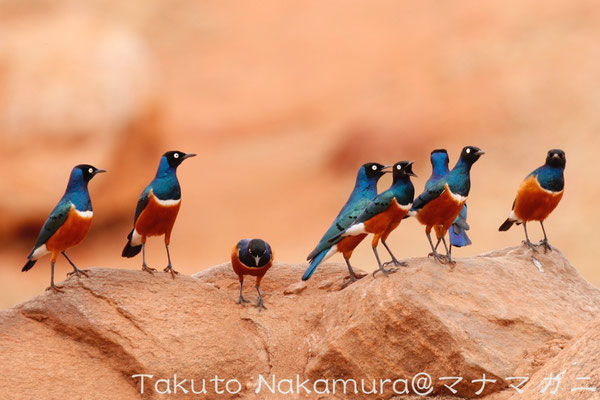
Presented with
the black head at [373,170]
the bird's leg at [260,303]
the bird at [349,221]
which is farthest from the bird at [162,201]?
the black head at [373,170]

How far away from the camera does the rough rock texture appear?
695 centimetres

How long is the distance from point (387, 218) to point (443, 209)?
42 centimetres

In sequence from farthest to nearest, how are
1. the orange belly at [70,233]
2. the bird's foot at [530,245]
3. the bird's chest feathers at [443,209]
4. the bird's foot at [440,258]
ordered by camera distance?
the bird's foot at [530,245]
the bird's foot at [440,258]
the orange belly at [70,233]
the bird's chest feathers at [443,209]

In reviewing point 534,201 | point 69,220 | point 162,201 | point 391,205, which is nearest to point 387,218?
point 391,205

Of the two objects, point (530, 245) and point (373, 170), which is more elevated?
point (373, 170)

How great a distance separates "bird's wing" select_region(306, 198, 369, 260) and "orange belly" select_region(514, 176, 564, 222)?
1.36 meters

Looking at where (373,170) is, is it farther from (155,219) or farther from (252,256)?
(155,219)

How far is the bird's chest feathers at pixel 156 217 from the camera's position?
24.7ft

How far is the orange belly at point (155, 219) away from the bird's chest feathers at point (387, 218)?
1.58 m

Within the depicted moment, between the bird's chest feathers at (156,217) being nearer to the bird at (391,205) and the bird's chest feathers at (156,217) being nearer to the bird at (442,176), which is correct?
the bird at (391,205)

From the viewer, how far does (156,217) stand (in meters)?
7.58

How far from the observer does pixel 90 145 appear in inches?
683

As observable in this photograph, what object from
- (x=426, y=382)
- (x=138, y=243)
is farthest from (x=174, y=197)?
(x=426, y=382)

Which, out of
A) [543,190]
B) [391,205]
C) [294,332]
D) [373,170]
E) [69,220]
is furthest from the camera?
[543,190]
